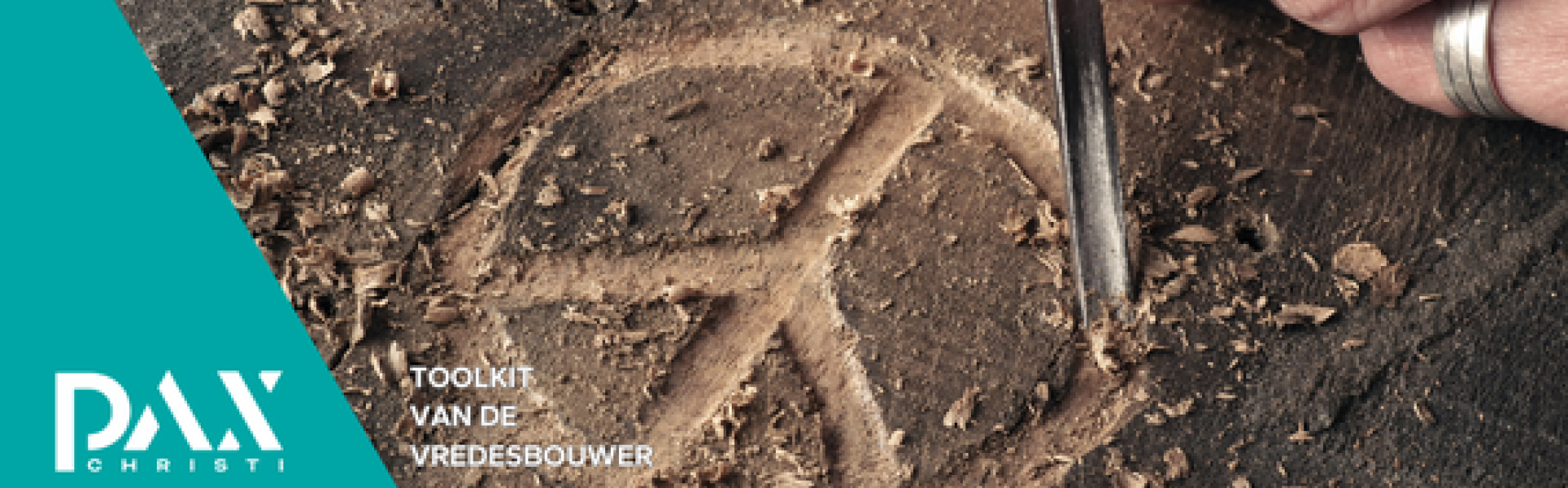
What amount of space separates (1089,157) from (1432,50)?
470 mm

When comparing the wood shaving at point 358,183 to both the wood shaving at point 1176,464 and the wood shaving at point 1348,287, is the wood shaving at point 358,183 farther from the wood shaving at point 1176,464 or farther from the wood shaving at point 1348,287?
the wood shaving at point 1348,287

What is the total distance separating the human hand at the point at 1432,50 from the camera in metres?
1.26

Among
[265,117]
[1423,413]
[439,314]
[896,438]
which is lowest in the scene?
[1423,413]

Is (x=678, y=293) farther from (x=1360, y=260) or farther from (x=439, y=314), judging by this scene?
(x=1360, y=260)

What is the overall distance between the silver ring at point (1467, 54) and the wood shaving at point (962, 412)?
0.75 m

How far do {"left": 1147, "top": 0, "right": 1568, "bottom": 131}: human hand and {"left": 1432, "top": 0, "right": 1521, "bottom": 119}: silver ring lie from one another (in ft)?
0.04

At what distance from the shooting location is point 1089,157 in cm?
137

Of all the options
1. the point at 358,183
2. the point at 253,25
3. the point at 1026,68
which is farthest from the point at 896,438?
the point at 253,25

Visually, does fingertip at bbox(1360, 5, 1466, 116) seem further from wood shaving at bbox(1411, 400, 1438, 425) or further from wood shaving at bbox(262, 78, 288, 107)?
wood shaving at bbox(262, 78, 288, 107)

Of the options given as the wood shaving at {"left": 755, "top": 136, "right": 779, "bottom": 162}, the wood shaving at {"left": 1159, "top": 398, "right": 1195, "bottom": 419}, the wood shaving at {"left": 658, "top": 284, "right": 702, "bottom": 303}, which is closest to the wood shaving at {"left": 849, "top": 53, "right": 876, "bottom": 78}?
the wood shaving at {"left": 755, "top": 136, "right": 779, "bottom": 162}

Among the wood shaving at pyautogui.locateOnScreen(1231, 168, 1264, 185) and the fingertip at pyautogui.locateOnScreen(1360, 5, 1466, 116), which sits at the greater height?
the fingertip at pyautogui.locateOnScreen(1360, 5, 1466, 116)

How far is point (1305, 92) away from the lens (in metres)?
1.45

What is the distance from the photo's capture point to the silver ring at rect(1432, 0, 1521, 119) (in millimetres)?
1298

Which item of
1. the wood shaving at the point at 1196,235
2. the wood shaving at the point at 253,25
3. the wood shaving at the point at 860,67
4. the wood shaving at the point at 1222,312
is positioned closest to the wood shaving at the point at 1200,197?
the wood shaving at the point at 1196,235
